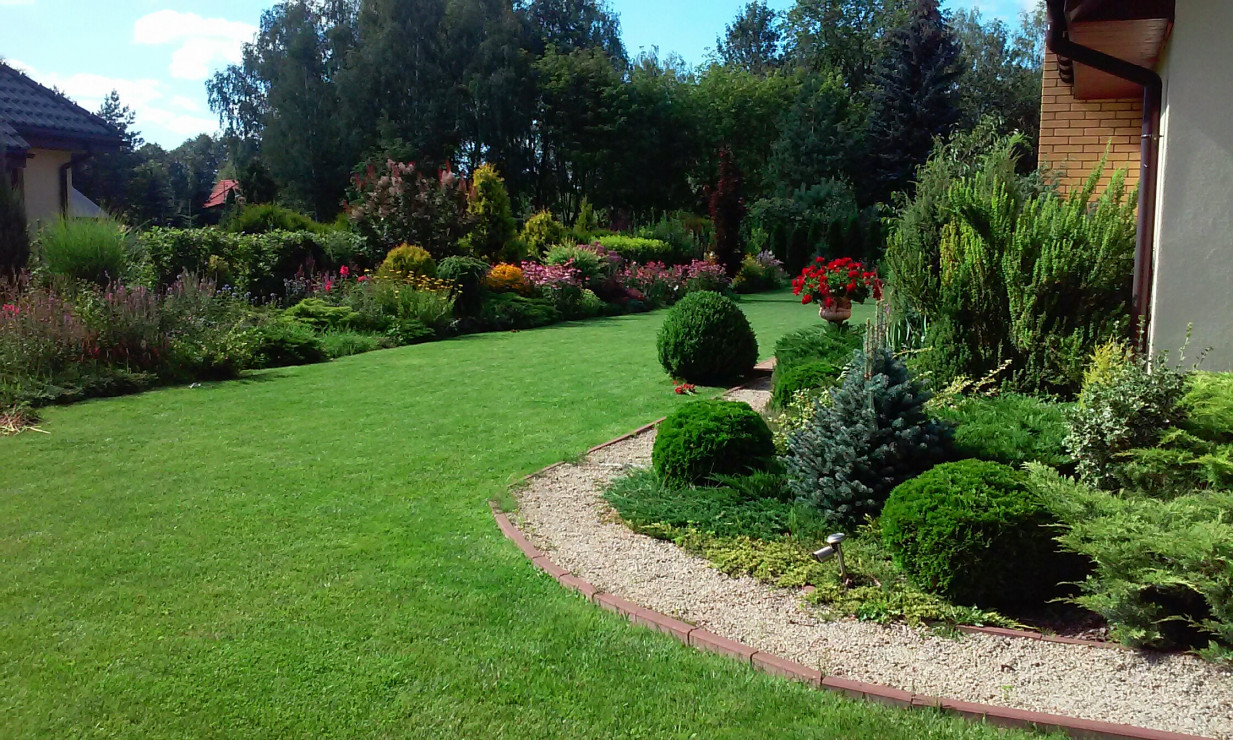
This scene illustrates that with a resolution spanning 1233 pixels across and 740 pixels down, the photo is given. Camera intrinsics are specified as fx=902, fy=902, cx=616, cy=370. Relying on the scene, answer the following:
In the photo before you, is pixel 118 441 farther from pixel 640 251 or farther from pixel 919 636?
pixel 640 251

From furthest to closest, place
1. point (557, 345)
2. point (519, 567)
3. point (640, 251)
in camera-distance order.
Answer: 1. point (640, 251)
2. point (557, 345)
3. point (519, 567)

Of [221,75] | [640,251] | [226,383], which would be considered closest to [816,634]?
[226,383]

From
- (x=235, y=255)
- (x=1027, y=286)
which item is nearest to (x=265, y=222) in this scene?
(x=235, y=255)

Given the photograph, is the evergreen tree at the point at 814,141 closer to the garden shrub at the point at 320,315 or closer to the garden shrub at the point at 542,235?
the garden shrub at the point at 542,235

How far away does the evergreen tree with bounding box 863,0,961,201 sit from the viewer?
124ft

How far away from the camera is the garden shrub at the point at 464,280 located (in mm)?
17141

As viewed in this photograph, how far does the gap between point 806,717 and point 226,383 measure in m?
9.15

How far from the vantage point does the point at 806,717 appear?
3.26m

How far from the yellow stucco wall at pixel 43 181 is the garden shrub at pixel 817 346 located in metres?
16.1

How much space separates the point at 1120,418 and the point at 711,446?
7.77ft

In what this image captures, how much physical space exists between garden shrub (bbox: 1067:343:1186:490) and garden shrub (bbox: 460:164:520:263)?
690 inches

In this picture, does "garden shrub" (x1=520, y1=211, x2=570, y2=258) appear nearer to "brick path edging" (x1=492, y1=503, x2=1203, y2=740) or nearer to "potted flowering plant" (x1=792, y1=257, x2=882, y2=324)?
"potted flowering plant" (x1=792, y1=257, x2=882, y2=324)

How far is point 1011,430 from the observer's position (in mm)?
5371

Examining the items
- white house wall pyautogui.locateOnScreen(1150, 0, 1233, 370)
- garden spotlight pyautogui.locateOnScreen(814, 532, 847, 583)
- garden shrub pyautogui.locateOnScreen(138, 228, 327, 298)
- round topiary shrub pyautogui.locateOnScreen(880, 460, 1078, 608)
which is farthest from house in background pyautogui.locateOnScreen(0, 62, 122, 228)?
white house wall pyautogui.locateOnScreen(1150, 0, 1233, 370)
